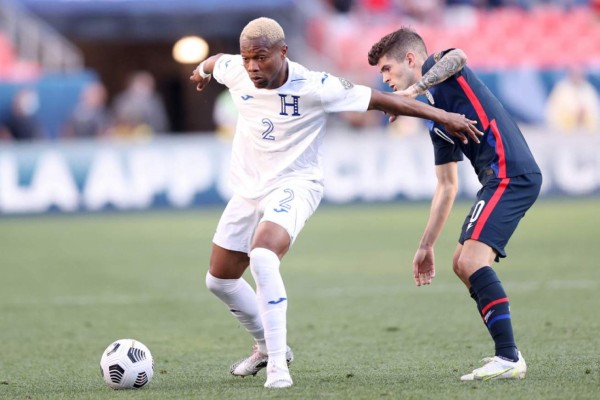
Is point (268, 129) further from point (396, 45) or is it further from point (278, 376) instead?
point (278, 376)

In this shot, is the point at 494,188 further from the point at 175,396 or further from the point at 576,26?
the point at 576,26

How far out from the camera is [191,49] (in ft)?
90.2

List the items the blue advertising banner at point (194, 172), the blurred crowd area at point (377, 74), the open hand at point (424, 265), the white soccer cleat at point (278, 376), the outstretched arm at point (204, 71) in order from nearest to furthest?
the white soccer cleat at point (278, 376)
the open hand at point (424, 265)
the outstretched arm at point (204, 71)
the blue advertising banner at point (194, 172)
the blurred crowd area at point (377, 74)

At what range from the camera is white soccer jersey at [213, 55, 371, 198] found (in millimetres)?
6062

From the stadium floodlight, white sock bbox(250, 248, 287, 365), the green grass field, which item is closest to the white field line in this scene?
the green grass field

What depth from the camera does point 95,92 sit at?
67.9 ft

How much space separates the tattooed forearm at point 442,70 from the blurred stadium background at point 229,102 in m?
12.8

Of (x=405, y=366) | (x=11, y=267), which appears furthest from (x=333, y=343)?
(x=11, y=267)

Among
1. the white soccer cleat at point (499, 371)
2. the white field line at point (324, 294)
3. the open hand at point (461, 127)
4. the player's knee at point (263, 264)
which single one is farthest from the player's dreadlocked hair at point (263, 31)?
the white field line at point (324, 294)

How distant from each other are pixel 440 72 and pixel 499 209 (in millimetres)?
797

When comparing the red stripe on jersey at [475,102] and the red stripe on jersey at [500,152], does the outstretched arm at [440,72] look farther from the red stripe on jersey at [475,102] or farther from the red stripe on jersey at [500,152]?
the red stripe on jersey at [500,152]

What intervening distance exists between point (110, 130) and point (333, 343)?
13801mm

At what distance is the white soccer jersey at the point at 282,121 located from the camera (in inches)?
239

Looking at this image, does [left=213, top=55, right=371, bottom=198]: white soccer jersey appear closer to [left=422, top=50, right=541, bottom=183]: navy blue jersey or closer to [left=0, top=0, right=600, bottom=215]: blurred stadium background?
[left=422, top=50, right=541, bottom=183]: navy blue jersey
